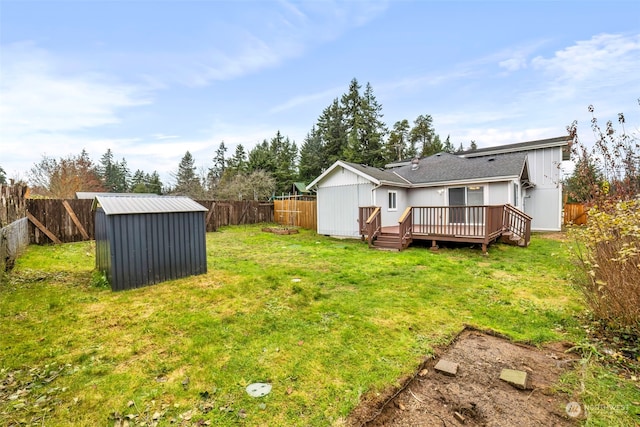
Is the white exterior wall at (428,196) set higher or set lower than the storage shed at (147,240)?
higher

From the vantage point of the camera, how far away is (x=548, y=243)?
403 inches

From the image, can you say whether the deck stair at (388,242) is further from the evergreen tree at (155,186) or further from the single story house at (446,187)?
the evergreen tree at (155,186)

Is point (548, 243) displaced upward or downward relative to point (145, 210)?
downward

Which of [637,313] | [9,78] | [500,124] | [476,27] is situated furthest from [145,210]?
[500,124]

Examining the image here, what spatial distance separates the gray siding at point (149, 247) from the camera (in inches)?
189

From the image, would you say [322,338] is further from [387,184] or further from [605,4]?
[605,4]

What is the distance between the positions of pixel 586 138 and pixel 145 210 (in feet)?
24.4

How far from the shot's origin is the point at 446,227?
9742mm

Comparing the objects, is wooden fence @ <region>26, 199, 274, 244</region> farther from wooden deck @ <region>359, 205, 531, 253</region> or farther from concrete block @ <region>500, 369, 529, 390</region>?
concrete block @ <region>500, 369, 529, 390</region>

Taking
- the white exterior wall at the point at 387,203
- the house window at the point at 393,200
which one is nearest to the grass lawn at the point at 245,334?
the white exterior wall at the point at 387,203

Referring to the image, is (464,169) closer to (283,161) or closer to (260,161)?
(260,161)

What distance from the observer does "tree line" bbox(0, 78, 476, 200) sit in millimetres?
23000

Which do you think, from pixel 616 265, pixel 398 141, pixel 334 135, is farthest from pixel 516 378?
pixel 398 141

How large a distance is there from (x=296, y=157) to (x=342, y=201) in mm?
28652
